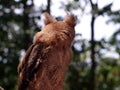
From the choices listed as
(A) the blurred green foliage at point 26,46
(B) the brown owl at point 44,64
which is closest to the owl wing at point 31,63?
(B) the brown owl at point 44,64

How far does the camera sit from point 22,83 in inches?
126

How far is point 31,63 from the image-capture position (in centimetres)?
322

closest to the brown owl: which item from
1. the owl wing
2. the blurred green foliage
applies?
the owl wing

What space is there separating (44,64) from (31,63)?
9 cm

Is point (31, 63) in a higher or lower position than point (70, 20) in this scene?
lower

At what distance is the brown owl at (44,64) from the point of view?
3.21 metres

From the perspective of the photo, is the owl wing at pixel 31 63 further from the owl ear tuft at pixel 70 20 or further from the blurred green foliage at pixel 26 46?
the blurred green foliage at pixel 26 46

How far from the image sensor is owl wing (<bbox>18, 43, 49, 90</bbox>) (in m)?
3.21

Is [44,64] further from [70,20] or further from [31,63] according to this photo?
[70,20]

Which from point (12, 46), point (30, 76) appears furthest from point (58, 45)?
point (12, 46)

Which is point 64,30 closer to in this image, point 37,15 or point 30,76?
→ point 30,76

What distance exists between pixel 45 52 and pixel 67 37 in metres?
0.19

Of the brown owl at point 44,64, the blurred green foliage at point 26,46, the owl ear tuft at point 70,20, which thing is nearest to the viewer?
the brown owl at point 44,64

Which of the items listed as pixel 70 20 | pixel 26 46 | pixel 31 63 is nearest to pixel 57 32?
pixel 70 20
